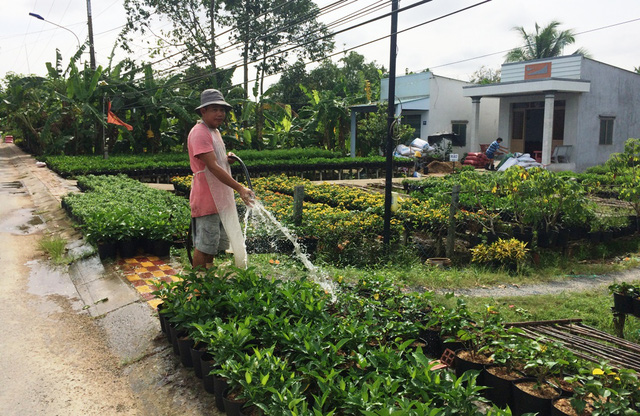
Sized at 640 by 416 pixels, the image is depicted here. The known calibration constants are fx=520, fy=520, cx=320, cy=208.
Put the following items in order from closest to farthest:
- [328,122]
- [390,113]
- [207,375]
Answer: [207,375]
[390,113]
[328,122]

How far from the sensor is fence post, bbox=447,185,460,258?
8.83m

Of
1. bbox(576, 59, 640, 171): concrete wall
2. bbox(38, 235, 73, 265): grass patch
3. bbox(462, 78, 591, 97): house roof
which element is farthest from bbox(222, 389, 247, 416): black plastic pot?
bbox(576, 59, 640, 171): concrete wall

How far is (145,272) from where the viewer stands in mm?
6633

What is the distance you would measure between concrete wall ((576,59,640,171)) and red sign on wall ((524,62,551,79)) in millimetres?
1463

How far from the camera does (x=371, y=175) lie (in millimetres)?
23812

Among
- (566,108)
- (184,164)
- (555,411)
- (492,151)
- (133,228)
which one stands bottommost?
(555,411)

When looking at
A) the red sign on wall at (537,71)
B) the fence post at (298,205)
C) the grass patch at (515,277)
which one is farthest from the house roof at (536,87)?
the fence post at (298,205)

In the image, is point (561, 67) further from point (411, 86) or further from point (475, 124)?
point (411, 86)

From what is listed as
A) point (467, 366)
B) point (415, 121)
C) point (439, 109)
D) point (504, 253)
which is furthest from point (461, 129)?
point (467, 366)

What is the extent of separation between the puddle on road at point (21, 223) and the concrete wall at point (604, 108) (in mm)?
22340

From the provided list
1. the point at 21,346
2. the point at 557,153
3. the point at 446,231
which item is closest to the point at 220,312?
the point at 21,346

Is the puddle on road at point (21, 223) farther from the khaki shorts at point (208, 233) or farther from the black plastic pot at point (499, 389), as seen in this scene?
the black plastic pot at point (499, 389)

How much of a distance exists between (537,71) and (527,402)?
23.6 metres

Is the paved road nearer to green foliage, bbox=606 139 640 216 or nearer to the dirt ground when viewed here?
the dirt ground
